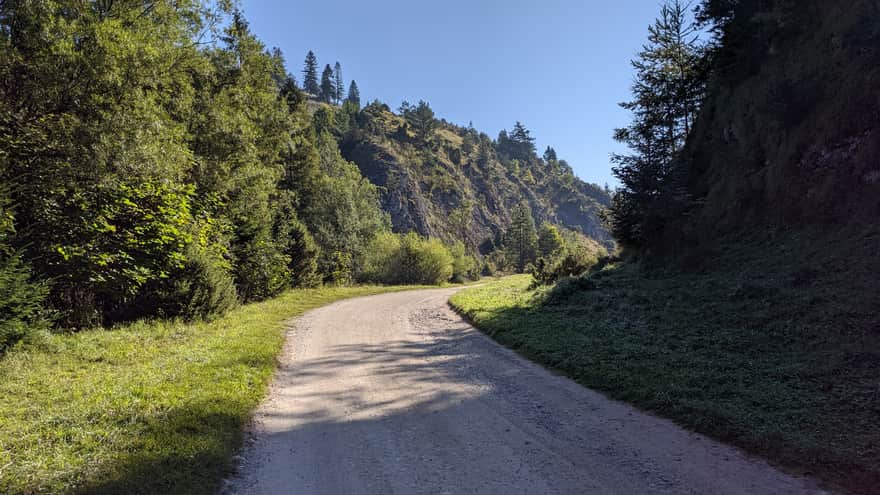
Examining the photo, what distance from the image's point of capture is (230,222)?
18.2m

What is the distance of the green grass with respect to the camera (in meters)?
5.01

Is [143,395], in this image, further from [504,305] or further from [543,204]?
[543,204]

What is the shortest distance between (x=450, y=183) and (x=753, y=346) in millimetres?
120744

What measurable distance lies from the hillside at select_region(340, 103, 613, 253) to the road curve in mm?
86806

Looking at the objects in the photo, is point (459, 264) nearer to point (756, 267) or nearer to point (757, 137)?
point (757, 137)

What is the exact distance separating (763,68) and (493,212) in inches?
4821

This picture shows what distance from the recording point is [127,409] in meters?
5.80

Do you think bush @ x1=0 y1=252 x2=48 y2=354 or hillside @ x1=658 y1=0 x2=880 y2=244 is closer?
bush @ x1=0 y1=252 x2=48 y2=354

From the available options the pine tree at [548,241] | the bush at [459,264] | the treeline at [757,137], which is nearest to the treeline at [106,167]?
the treeline at [757,137]

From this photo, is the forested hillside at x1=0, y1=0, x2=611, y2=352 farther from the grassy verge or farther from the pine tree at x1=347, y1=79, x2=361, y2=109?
the pine tree at x1=347, y1=79, x2=361, y2=109

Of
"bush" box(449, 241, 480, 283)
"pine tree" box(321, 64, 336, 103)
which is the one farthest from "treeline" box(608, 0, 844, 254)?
"pine tree" box(321, 64, 336, 103)

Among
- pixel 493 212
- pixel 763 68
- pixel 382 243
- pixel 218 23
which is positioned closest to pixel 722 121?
pixel 763 68

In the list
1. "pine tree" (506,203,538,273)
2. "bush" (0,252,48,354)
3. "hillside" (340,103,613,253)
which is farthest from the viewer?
"hillside" (340,103,613,253)

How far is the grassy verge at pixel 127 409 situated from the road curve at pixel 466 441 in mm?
536
